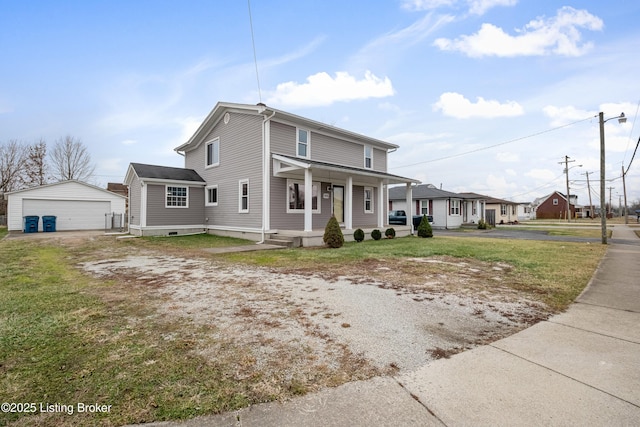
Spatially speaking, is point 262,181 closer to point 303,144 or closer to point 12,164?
point 303,144

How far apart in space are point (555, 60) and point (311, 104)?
15739mm

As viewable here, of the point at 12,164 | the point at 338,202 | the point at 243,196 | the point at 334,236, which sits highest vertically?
the point at 12,164

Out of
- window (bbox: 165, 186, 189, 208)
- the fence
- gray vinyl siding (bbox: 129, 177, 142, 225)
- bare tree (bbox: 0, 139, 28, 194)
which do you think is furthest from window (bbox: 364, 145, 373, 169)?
bare tree (bbox: 0, 139, 28, 194)

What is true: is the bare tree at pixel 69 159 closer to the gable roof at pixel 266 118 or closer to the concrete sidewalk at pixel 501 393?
the gable roof at pixel 266 118

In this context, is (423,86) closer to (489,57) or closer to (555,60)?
(489,57)

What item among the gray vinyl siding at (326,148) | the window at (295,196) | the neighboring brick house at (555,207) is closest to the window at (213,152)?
the gray vinyl siding at (326,148)

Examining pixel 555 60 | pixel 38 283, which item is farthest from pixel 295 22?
pixel 38 283

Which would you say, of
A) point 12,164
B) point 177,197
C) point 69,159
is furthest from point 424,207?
point 12,164

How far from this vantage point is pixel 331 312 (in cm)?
423

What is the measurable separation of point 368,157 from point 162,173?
11765mm

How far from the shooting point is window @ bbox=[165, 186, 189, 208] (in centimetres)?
1636

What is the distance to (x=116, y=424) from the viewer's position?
6.39 ft

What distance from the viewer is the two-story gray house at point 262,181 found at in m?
13.7

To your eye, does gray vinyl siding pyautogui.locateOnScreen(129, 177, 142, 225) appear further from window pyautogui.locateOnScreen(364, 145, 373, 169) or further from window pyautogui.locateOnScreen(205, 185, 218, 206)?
window pyautogui.locateOnScreen(364, 145, 373, 169)
